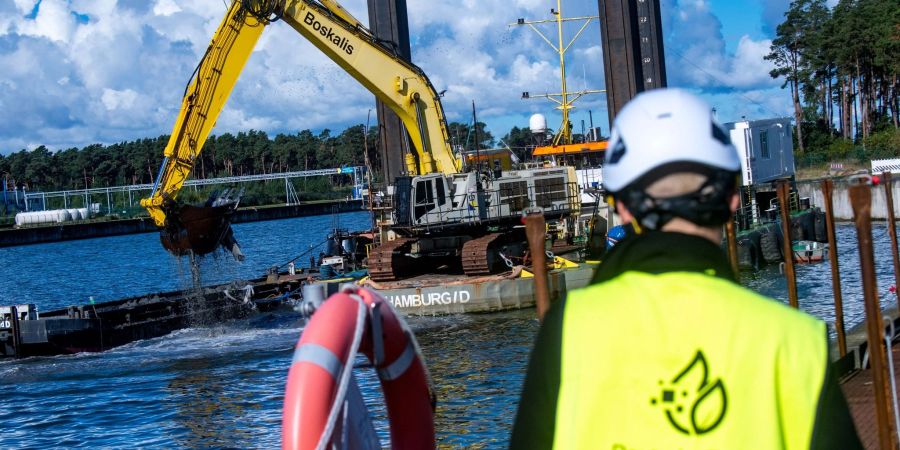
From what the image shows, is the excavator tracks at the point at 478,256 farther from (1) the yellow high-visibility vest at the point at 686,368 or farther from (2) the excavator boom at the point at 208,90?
(1) the yellow high-visibility vest at the point at 686,368

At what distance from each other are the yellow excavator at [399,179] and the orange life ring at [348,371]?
21.1 m

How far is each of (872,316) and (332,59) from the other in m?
22.6

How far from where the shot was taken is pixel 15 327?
23734 mm

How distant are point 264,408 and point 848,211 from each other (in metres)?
37.4

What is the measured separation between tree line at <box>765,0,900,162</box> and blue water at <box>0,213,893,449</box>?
3621 cm

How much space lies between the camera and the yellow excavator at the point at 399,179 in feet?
82.0

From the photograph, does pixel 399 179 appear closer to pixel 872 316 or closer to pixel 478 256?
pixel 478 256

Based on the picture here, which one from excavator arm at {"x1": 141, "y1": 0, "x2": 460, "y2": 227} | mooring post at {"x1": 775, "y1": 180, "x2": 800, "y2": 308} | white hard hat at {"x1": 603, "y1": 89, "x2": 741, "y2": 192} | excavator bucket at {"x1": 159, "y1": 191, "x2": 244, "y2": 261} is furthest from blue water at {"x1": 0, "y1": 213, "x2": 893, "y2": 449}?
white hard hat at {"x1": 603, "y1": 89, "x2": 741, "y2": 192}

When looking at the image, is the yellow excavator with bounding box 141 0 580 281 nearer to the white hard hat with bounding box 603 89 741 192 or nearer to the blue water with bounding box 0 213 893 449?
the blue water with bounding box 0 213 893 449

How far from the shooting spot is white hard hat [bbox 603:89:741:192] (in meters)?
2.20

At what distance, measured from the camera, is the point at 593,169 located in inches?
1426

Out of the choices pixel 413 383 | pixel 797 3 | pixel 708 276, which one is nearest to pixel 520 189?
pixel 413 383

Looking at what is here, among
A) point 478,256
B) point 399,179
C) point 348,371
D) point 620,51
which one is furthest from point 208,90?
point 348,371

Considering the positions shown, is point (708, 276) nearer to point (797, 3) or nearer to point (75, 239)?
point (797, 3)
